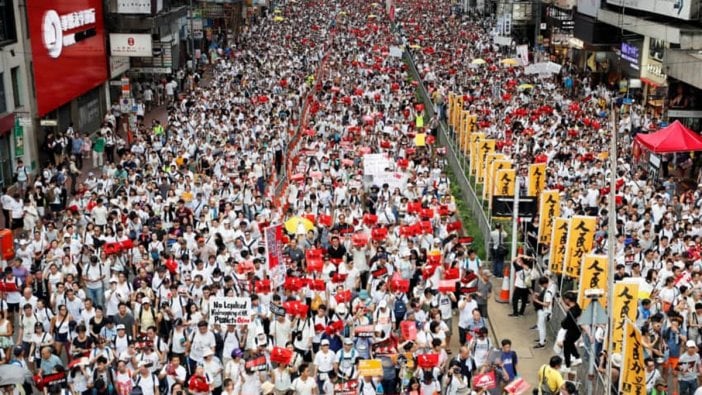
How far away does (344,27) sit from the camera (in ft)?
234

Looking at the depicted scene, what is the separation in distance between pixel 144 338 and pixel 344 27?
60.4m

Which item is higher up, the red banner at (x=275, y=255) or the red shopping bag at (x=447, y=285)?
the red banner at (x=275, y=255)

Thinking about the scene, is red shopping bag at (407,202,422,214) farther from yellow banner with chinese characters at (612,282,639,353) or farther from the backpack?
yellow banner with chinese characters at (612,282,639,353)

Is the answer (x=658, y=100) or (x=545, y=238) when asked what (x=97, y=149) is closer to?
(x=545, y=238)

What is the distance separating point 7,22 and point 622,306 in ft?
67.2

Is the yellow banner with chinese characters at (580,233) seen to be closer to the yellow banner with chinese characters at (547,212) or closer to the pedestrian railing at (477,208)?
the pedestrian railing at (477,208)

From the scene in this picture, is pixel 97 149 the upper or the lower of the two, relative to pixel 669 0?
lower

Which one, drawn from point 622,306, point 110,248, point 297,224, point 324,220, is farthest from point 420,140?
point 622,306

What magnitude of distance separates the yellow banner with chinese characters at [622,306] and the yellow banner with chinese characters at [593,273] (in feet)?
3.23

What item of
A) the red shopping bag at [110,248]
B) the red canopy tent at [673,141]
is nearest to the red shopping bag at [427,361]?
the red shopping bag at [110,248]

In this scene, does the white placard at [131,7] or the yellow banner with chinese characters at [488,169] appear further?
the white placard at [131,7]

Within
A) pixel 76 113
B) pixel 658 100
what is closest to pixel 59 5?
pixel 76 113

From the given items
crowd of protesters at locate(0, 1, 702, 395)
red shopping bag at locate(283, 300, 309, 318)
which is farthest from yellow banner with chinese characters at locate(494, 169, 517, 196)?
red shopping bag at locate(283, 300, 309, 318)

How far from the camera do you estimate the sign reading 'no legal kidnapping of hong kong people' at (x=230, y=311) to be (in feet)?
43.8
